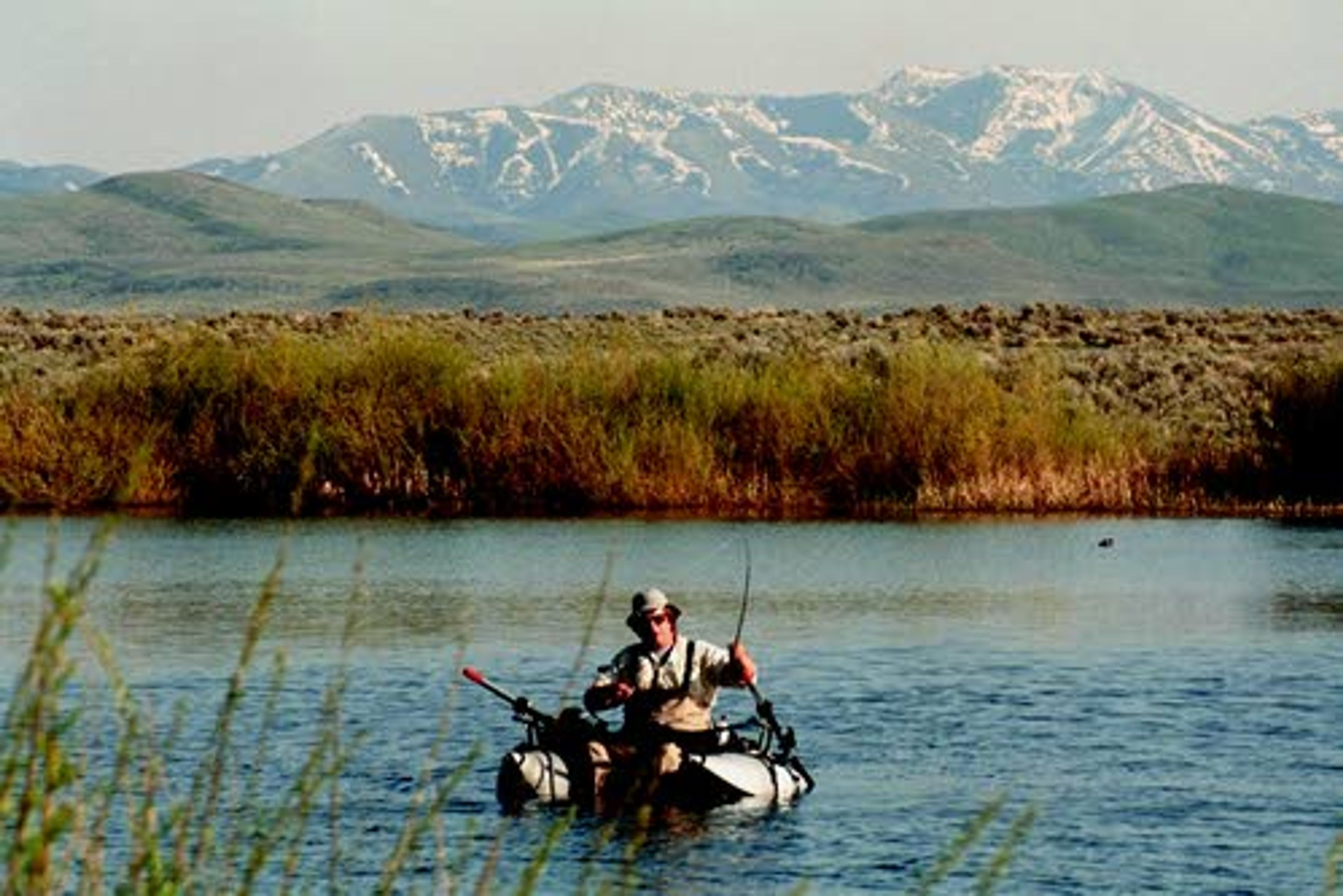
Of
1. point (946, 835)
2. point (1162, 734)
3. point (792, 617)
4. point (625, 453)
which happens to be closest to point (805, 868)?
point (946, 835)

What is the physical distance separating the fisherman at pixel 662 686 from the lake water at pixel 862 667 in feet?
1.71

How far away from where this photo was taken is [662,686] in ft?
59.3

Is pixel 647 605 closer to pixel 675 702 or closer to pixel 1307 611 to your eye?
pixel 675 702

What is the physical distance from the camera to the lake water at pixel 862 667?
17.5m

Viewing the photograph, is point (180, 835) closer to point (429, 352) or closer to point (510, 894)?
point (510, 894)

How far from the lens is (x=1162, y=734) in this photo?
2189 cm

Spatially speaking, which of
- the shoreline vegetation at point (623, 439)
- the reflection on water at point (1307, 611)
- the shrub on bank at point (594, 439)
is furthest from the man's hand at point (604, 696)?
the shrub on bank at point (594, 439)

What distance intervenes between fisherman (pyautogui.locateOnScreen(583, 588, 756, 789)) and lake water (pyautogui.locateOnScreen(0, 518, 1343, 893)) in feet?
1.71

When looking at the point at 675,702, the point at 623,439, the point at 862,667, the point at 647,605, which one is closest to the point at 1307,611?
the point at 862,667

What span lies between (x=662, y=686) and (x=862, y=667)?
7.77m

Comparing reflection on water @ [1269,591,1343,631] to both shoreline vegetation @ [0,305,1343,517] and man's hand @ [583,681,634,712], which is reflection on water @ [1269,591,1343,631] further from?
man's hand @ [583,681,634,712]

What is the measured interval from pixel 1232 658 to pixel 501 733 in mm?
7098

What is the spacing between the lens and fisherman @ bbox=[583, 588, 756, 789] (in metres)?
17.7

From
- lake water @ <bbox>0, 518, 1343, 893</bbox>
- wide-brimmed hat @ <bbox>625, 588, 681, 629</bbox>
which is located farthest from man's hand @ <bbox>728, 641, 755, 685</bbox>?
lake water @ <bbox>0, 518, 1343, 893</bbox>
